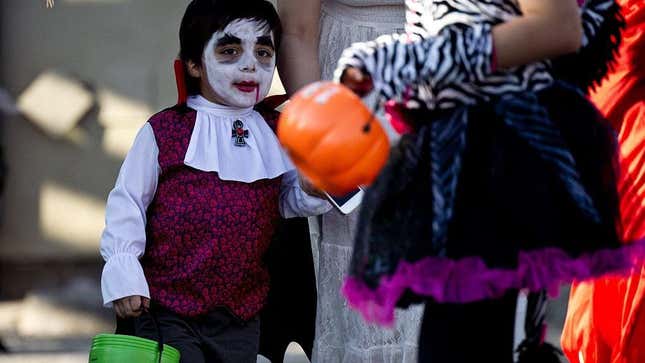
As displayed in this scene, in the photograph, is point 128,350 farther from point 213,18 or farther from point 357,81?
point 357,81

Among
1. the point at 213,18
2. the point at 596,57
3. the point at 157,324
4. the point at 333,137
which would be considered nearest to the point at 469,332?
the point at 333,137

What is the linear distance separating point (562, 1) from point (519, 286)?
54 cm

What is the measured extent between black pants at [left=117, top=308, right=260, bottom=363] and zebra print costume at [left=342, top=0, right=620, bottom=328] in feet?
3.54

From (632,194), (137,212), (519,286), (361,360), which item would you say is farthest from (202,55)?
(519,286)

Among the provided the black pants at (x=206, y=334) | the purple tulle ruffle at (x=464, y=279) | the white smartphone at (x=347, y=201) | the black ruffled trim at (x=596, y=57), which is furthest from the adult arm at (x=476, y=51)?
the black pants at (x=206, y=334)

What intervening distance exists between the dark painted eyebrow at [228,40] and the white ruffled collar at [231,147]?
0.18 meters

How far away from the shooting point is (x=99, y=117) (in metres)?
5.58

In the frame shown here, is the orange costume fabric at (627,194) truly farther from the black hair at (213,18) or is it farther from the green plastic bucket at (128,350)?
the green plastic bucket at (128,350)

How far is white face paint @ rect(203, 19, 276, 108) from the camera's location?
360cm

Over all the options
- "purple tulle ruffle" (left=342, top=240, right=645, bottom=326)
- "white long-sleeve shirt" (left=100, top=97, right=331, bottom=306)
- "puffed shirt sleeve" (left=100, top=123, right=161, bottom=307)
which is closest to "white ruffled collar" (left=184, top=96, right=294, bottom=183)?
"white long-sleeve shirt" (left=100, top=97, right=331, bottom=306)

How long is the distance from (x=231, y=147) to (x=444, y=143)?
119 centimetres

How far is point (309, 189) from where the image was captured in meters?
3.56

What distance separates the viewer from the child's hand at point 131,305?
3469 millimetres

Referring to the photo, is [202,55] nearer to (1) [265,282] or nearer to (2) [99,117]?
(1) [265,282]
